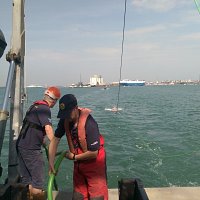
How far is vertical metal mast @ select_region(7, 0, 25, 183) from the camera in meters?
5.66

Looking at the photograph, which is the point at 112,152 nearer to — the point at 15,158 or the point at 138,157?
the point at 138,157

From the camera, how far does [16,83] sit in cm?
583

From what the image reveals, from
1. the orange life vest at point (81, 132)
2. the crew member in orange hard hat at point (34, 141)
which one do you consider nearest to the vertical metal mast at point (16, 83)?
the crew member in orange hard hat at point (34, 141)

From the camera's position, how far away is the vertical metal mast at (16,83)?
5.66m

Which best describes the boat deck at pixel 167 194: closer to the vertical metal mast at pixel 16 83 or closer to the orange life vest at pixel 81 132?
the vertical metal mast at pixel 16 83

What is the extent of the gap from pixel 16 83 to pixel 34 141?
1.45 meters

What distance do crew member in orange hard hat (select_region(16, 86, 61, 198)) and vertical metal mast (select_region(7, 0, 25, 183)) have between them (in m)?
0.72

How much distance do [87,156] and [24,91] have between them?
9.32ft

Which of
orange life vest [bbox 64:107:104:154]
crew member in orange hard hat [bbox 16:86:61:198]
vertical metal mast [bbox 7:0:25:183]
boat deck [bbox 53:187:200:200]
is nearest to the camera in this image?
orange life vest [bbox 64:107:104:154]

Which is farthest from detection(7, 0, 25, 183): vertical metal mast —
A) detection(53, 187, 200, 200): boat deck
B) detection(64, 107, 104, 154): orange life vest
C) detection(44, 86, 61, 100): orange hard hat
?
detection(64, 107, 104, 154): orange life vest

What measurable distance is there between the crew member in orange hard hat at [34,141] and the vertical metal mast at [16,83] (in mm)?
723

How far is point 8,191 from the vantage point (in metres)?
4.24

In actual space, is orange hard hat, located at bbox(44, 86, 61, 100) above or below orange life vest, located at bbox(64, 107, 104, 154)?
above

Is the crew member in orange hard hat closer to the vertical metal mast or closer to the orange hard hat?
the orange hard hat
